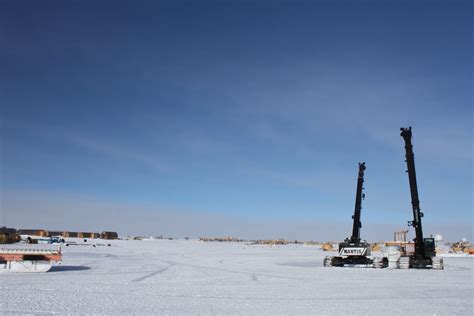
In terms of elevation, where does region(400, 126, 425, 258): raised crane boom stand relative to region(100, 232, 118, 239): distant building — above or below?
Result: above

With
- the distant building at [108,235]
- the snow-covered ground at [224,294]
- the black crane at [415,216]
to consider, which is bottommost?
the distant building at [108,235]

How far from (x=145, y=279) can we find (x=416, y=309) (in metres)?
10.7

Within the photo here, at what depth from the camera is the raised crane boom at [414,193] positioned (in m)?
29.5

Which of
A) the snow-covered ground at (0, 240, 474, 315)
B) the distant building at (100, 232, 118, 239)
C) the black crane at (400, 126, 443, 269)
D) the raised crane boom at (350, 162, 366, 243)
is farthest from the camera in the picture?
the distant building at (100, 232, 118, 239)

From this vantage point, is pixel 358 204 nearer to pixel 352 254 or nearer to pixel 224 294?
pixel 352 254


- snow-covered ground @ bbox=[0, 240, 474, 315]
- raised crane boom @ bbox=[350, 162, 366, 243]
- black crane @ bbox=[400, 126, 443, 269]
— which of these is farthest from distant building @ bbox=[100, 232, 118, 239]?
snow-covered ground @ bbox=[0, 240, 474, 315]

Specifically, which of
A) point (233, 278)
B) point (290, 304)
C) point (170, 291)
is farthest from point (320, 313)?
point (233, 278)

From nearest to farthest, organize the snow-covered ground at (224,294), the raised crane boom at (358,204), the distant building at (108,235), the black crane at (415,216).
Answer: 1. the snow-covered ground at (224,294)
2. the black crane at (415,216)
3. the raised crane boom at (358,204)
4. the distant building at (108,235)

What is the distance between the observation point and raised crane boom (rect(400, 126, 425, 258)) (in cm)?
2945

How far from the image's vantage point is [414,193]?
97.6 feet

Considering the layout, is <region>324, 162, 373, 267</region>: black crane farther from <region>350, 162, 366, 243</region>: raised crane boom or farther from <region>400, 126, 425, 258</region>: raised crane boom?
<region>400, 126, 425, 258</region>: raised crane boom

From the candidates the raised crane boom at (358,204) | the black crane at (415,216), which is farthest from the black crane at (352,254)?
the black crane at (415,216)

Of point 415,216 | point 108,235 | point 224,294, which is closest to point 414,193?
point 415,216

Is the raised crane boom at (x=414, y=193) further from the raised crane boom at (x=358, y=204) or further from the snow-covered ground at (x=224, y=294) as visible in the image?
the snow-covered ground at (x=224, y=294)
